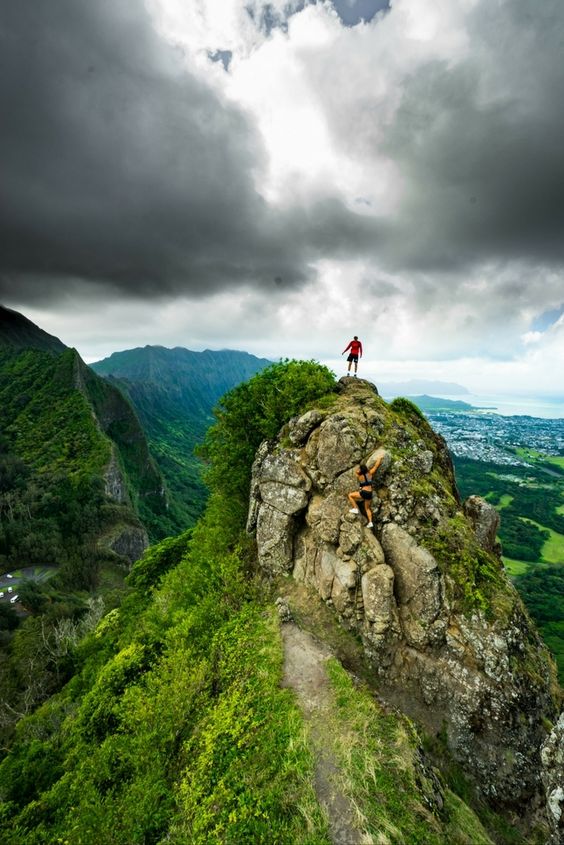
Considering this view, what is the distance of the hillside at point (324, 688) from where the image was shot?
1087 cm

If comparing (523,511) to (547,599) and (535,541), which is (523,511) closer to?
(535,541)

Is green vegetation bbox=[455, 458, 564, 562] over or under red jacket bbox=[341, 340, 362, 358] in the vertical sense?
under

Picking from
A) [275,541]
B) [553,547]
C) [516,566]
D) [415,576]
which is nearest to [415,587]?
[415,576]

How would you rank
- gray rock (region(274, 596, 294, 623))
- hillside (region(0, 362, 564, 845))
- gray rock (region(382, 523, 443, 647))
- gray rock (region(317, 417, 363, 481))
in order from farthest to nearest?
gray rock (region(317, 417, 363, 481)), gray rock (region(274, 596, 294, 623)), gray rock (region(382, 523, 443, 647)), hillside (region(0, 362, 564, 845))

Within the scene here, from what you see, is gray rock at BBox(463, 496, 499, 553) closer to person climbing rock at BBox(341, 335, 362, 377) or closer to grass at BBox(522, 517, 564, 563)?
person climbing rock at BBox(341, 335, 362, 377)

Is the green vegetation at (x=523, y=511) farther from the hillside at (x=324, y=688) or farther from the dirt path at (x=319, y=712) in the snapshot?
the dirt path at (x=319, y=712)

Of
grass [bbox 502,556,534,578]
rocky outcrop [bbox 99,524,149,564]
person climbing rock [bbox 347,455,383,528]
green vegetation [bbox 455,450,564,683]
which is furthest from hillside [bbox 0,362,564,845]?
rocky outcrop [bbox 99,524,149,564]

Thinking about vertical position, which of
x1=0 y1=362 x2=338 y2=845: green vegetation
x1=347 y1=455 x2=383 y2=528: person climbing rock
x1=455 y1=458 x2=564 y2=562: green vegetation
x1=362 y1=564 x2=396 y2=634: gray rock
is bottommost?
x1=455 y1=458 x2=564 y2=562: green vegetation

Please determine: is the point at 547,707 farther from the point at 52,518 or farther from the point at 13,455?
the point at 13,455

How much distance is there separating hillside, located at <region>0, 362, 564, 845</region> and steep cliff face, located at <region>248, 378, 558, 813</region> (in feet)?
0.28

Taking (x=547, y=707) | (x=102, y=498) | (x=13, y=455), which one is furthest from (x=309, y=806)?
(x=13, y=455)

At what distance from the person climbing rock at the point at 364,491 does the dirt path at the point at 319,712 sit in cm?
653

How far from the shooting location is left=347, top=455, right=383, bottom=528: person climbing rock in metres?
17.7

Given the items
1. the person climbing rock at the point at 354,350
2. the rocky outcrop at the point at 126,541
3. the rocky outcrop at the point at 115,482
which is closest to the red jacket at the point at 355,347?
the person climbing rock at the point at 354,350
